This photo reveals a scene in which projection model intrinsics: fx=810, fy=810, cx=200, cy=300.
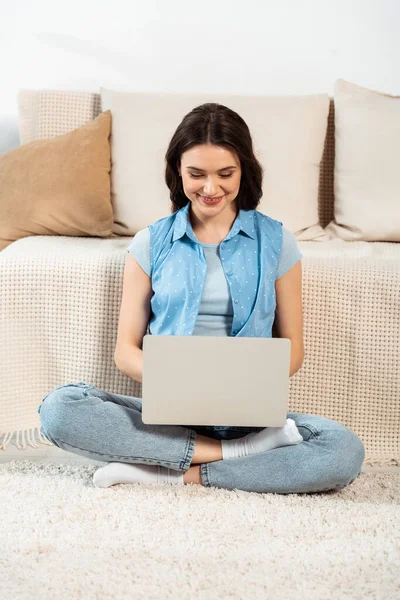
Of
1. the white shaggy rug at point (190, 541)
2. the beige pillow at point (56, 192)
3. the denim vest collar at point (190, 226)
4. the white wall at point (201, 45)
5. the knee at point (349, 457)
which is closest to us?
the white shaggy rug at point (190, 541)

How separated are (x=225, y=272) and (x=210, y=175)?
196 mm

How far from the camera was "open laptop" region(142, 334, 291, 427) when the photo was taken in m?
1.41

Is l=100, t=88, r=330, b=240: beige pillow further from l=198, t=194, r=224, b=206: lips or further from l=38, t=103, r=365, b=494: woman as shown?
l=198, t=194, r=224, b=206: lips

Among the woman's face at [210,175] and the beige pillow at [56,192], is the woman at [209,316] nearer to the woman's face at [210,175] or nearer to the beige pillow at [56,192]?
the woman's face at [210,175]

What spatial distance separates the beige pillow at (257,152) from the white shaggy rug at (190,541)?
33.1 inches

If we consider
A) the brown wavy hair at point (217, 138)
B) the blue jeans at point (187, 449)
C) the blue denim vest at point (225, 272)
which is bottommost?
the blue jeans at point (187, 449)

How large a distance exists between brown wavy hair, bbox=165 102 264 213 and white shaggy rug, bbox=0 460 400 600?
62 cm

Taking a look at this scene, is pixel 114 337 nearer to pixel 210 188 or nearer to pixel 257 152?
pixel 210 188

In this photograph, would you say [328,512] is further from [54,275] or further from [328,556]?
[54,275]

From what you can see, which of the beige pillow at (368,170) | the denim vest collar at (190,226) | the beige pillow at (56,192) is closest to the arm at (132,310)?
the denim vest collar at (190,226)

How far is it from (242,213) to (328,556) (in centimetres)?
71

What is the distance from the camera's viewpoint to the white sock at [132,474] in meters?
1.56

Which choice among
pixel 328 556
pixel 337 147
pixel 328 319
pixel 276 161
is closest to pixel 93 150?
pixel 276 161

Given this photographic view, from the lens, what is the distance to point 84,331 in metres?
Result: 1.83
